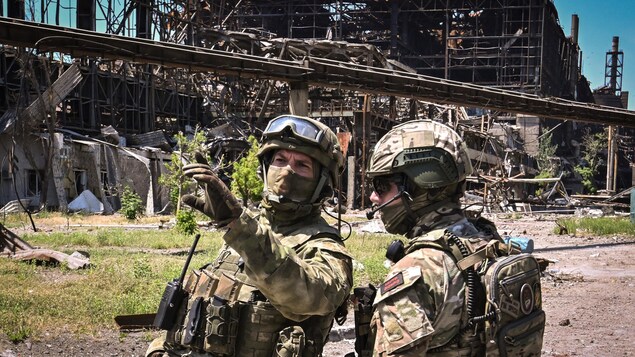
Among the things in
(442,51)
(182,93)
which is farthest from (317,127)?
(442,51)

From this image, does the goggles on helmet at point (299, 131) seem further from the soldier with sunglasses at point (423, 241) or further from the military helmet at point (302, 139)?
the soldier with sunglasses at point (423, 241)

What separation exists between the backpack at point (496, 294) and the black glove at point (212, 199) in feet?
2.31

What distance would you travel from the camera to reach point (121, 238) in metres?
14.8

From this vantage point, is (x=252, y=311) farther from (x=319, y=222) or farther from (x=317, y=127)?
(x=317, y=127)

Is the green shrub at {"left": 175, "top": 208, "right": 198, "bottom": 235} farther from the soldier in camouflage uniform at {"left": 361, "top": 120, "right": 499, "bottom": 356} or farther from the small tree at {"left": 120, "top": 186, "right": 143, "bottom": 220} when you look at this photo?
the soldier in camouflage uniform at {"left": 361, "top": 120, "right": 499, "bottom": 356}

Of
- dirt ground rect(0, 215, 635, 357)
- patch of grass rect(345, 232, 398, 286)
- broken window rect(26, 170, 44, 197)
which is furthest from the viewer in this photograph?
broken window rect(26, 170, 44, 197)

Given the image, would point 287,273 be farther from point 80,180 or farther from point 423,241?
point 80,180

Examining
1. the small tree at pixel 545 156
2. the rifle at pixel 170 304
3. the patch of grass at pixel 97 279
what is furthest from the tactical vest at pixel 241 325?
Answer: the small tree at pixel 545 156

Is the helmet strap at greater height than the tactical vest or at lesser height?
greater

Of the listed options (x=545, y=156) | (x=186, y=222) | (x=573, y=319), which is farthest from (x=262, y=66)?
(x=545, y=156)

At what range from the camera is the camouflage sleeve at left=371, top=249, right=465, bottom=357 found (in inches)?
90.7

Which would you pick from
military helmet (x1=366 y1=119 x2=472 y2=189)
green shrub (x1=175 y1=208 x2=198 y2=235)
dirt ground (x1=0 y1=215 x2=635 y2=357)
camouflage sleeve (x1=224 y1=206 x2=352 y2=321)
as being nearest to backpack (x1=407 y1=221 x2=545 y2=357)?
military helmet (x1=366 y1=119 x2=472 y2=189)

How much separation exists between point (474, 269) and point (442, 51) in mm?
50810

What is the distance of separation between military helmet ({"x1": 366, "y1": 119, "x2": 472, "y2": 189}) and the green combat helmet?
0.54m
